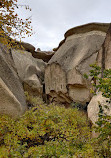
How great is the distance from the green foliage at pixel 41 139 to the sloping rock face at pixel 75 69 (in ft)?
12.7

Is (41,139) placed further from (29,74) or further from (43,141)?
(29,74)

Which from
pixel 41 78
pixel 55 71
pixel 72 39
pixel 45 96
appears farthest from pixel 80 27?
pixel 45 96

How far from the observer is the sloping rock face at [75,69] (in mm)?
7103

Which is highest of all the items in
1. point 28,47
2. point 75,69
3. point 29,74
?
point 28,47

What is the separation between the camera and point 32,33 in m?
4.20

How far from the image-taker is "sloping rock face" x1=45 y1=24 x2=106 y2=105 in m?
7.10

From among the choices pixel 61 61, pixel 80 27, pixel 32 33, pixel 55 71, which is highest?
pixel 80 27

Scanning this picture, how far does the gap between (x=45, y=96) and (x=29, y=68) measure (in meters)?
2.55

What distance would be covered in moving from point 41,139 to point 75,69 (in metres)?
4.94

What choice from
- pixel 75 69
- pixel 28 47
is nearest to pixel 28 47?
pixel 28 47

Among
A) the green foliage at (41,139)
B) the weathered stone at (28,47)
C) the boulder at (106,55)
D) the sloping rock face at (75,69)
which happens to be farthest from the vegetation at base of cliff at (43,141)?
the weathered stone at (28,47)

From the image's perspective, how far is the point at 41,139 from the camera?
10.2 feet

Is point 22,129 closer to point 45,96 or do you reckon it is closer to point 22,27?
point 22,27

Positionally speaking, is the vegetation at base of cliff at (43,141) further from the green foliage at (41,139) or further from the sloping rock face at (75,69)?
the sloping rock face at (75,69)
